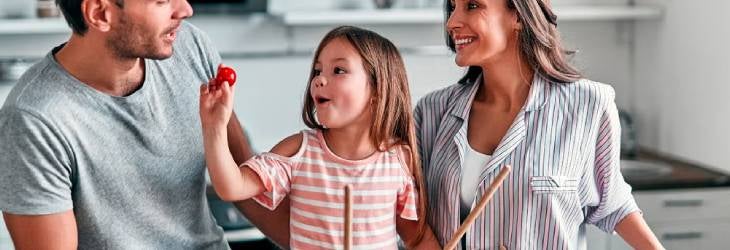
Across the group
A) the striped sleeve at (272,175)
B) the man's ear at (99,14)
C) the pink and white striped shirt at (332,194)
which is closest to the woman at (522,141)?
the pink and white striped shirt at (332,194)

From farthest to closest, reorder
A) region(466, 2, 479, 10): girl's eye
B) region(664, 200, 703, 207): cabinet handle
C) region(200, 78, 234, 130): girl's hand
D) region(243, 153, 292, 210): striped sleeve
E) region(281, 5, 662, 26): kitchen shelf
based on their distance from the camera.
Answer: region(281, 5, 662, 26): kitchen shelf
region(664, 200, 703, 207): cabinet handle
region(466, 2, 479, 10): girl's eye
region(243, 153, 292, 210): striped sleeve
region(200, 78, 234, 130): girl's hand

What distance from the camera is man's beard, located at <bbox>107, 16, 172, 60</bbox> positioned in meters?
1.73

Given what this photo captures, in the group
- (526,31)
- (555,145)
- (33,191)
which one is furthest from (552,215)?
(33,191)

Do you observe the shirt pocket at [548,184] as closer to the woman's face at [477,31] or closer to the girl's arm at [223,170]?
the woman's face at [477,31]

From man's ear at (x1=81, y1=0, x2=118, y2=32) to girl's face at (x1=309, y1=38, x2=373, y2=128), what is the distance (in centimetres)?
33

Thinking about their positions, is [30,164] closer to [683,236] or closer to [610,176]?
[610,176]

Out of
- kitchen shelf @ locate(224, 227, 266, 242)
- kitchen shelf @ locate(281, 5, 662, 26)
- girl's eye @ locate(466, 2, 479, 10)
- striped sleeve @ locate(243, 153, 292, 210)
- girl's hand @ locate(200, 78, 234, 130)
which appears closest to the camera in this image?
girl's hand @ locate(200, 78, 234, 130)

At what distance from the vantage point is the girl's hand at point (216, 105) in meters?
1.60

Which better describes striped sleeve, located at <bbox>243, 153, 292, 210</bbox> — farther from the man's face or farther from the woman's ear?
the woman's ear

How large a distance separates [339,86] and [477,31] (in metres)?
0.24

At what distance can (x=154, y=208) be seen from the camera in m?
1.82

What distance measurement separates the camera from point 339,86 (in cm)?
173

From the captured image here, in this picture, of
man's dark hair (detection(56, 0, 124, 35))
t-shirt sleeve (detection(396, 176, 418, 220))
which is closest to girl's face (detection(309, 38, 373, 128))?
t-shirt sleeve (detection(396, 176, 418, 220))

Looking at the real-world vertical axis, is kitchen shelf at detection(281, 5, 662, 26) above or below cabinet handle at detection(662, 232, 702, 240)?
above
